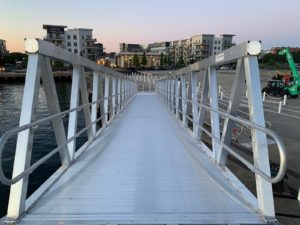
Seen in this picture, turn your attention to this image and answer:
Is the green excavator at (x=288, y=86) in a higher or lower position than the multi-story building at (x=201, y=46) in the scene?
lower

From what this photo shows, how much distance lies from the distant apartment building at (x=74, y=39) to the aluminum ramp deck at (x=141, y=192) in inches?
4438

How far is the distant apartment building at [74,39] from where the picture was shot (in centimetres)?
11229

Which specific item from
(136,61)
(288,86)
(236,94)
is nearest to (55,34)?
(136,61)

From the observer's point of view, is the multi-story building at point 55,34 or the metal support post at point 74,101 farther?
the multi-story building at point 55,34

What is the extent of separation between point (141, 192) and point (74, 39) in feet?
405

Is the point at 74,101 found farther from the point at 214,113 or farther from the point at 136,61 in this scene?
the point at 136,61

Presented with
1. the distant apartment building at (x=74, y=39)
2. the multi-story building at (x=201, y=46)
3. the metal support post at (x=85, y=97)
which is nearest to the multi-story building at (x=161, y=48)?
the multi-story building at (x=201, y=46)

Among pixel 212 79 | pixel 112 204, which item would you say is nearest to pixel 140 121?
pixel 212 79

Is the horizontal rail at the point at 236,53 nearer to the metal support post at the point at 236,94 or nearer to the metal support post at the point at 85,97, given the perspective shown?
the metal support post at the point at 236,94

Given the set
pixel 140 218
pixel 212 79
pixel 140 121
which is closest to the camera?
pixel 140 218

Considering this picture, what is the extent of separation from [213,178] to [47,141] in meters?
13.3

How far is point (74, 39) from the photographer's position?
117m

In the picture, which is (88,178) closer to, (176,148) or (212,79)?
(176,148)

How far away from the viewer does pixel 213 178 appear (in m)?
3.44
